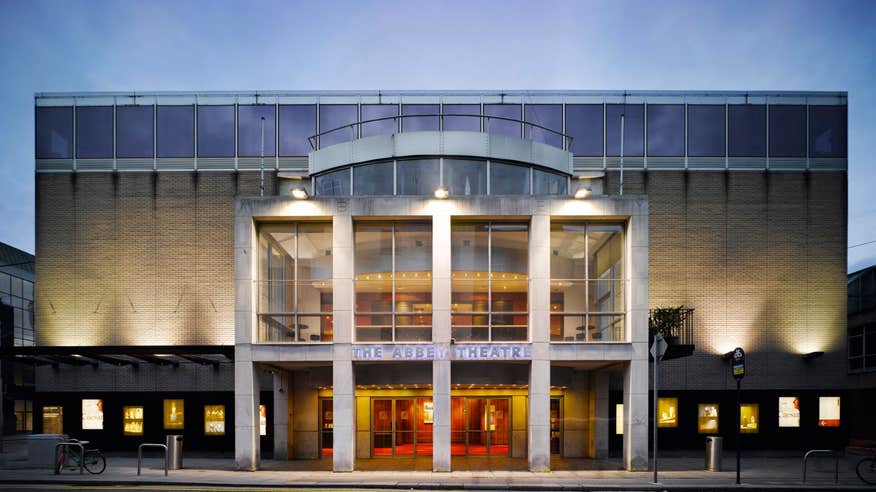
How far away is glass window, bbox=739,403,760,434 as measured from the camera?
2597 cm

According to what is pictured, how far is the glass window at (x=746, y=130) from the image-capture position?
27.1 m

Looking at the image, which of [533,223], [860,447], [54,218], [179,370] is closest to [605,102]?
[533,223]

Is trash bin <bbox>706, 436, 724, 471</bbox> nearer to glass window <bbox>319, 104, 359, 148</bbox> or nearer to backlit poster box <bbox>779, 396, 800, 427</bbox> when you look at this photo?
backlit poster box <bbox>779, 396, 800, 427</bbox>

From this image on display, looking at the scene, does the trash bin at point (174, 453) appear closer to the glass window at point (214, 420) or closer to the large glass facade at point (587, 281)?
the glass window at point (214, 420)

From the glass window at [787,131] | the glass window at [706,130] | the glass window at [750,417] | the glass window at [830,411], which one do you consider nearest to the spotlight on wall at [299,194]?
the glass window at [706,130]

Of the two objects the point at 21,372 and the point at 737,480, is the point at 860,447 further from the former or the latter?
the point at 21,372

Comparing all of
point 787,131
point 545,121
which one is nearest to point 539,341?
point 545,121

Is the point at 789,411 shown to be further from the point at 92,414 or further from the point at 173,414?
the point at 92,414

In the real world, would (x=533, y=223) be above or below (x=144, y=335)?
above

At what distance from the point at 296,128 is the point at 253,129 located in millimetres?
1914

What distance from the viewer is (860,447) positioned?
25594mm

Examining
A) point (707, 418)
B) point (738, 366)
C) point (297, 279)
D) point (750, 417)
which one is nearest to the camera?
point (738, 366)

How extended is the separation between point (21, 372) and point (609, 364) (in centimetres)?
4089

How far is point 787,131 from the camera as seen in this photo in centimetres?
2719
